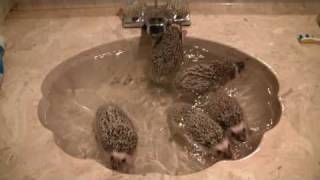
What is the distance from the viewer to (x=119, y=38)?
49.8 inches

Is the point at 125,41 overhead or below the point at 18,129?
overhead

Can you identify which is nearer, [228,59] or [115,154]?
[115,154]

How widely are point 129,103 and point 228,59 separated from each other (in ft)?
1.05

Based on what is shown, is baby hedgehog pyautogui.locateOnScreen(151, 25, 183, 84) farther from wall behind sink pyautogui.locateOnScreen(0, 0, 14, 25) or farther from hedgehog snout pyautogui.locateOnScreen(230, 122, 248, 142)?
wall behind sink pyautogui.locateOnScreen(0, 0, 14, 25)

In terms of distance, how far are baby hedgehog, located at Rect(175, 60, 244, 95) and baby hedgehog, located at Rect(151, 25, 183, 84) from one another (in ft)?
0.12

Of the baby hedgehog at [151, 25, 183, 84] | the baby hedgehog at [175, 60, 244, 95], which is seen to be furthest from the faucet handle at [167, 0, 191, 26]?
the baby hedgehog at [175, 60, 244, 95]

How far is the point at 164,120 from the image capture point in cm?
112

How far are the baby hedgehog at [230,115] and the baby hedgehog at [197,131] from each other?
2 centimetres

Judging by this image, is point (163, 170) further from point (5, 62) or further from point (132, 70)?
point (5, 62)

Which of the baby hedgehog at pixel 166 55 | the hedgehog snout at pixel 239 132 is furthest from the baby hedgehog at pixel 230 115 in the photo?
the baby hedgehog at pixel 166 55

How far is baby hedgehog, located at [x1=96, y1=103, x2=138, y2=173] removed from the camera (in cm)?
95

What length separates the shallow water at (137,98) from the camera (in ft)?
3.35

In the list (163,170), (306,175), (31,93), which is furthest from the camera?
(31,93)

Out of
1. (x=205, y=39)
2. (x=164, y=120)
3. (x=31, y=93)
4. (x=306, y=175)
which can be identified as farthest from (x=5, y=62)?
(x=306, y=175)
